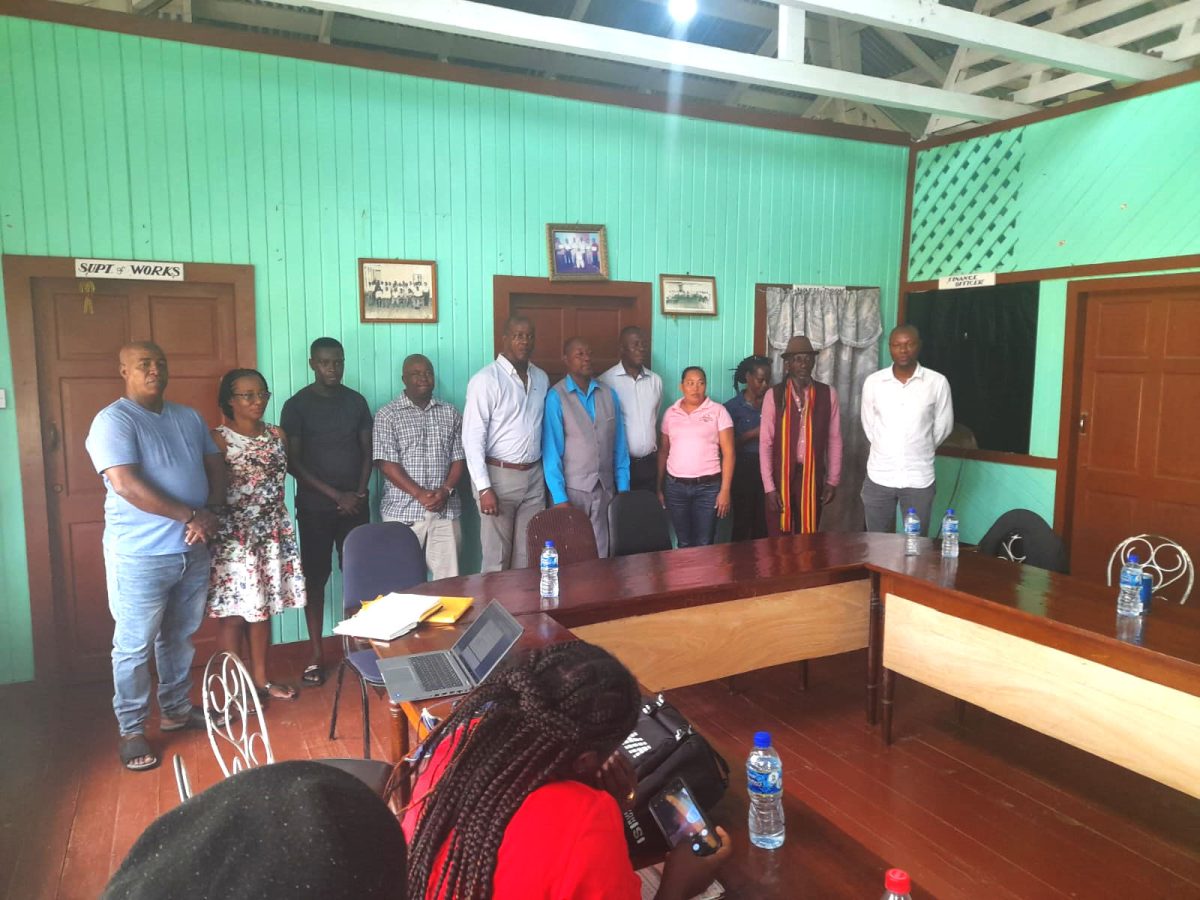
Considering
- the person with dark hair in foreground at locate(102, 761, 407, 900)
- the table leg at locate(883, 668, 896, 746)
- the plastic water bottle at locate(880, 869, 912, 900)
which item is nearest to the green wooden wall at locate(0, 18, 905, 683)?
the table leg at locate(883, 668, 896, 746)

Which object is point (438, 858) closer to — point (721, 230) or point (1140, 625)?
point (1140, 625)

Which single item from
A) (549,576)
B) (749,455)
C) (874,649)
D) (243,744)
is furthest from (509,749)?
(749,455)

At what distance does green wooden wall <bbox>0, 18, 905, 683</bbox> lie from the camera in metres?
3.50

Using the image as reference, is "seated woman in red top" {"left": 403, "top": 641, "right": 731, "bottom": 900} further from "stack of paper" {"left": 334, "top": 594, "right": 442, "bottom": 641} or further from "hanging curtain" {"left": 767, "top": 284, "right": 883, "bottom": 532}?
"hanging curtain" {"left": 767, "top": 284, "right": 883, "bottom": 532}

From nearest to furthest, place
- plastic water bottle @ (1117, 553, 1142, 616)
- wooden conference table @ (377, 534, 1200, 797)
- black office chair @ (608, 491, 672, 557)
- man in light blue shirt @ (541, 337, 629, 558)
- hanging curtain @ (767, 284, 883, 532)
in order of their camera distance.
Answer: wooden conference table @ (377, 534, 1200, 797)
plastic water bottle @ (1117, 553, 1142, 616)
black office chair @ (608, 491, 672, 557)
man in light blue shirt @ (541, 337, 629, 558)
hanging curtain @ (767, 284, 883, 532)

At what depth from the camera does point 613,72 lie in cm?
619

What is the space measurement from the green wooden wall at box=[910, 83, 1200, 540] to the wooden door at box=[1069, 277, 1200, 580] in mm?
173

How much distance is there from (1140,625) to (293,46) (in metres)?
4.26

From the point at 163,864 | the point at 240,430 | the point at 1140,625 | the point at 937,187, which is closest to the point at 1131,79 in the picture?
the point at 937,187

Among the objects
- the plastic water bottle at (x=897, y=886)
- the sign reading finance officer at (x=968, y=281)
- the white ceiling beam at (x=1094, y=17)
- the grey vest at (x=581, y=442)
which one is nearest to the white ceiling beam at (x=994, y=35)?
the white ceiling beam at (x=1094, y=17)

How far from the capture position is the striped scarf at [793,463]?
466 cm

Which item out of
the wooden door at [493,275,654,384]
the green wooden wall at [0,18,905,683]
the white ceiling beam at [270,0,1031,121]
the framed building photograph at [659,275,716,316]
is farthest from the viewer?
the framed building photograph at [659,275,716,316]

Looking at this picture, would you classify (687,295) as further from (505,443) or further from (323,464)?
(323,464)

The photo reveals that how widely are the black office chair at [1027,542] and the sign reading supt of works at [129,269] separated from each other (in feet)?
12.8
